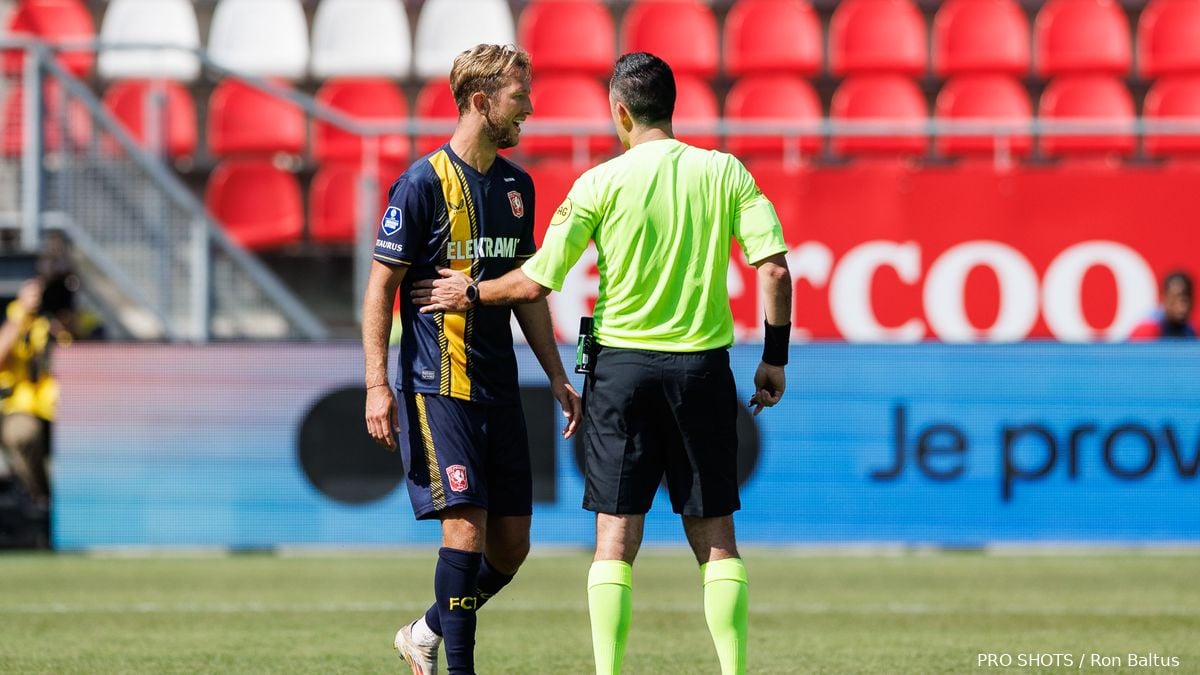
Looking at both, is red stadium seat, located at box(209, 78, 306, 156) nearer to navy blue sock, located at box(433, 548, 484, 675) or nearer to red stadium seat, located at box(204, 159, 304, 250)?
red stadium seat, located at box(204, 159, 304, 250)

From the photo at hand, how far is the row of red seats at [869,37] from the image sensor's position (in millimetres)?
15953

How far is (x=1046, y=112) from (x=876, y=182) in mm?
3418

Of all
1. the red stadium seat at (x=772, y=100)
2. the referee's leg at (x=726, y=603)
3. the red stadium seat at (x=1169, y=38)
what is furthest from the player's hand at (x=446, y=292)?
the red stadium seat at (x=1169, y=38)

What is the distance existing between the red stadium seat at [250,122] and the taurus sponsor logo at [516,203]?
10.6 meters

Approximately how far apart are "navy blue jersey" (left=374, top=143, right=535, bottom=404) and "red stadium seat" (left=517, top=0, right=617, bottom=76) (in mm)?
10870

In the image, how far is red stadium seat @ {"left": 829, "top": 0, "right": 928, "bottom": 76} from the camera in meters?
15.9

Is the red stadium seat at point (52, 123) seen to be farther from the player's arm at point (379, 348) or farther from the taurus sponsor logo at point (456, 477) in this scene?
the taurus sponsor logo at point (456, 477)

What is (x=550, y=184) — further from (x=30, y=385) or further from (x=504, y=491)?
(x=504, y=491)

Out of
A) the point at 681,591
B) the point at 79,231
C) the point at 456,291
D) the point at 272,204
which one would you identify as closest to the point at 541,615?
the point at 681,591

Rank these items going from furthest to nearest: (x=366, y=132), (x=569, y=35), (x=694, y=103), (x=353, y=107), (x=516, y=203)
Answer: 1. (x=569, y=35)
2. (x=353, y=107)
3. (x=694, y=103)
4. (x=366, y=132)
5. (x=516, y=203)

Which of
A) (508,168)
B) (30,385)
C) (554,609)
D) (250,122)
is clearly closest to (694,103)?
(250,122)

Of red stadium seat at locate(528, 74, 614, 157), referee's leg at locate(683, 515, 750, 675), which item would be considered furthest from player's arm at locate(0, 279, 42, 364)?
referee's leg at locate(683, 515, 750, 675)

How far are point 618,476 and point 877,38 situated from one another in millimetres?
11780

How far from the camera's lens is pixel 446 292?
17.0 feet
